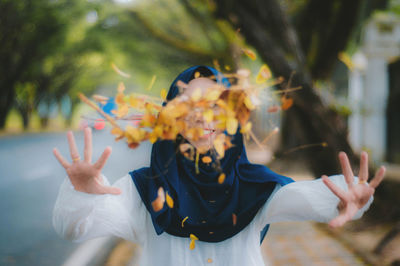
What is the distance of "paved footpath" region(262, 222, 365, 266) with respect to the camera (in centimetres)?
427

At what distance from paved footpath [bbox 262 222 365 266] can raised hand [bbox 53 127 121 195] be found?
126 inches

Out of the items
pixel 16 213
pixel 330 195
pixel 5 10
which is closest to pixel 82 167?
pixel 330 195

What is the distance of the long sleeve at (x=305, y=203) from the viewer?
63.2 inches

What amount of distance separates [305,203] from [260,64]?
408 inches

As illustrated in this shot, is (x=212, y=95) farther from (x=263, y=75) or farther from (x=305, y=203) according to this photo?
(x=305, y=203)

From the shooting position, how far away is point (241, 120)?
142cm

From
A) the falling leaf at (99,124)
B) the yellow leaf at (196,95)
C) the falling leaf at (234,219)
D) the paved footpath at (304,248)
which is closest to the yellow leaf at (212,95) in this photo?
the yellow leaf at (196,95)

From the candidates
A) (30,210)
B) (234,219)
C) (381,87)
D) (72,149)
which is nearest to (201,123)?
(234,219)

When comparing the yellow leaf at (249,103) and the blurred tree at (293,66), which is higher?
the yellow leaf at (249,103)

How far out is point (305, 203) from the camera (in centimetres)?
165

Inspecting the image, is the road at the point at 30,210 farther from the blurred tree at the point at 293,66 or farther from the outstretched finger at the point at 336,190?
the blurred tree at the point at 293,66

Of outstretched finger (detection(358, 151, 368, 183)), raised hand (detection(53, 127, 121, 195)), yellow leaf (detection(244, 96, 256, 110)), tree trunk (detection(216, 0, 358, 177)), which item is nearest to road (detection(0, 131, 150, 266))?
raised hand (detection(53, 127, 121, 195))

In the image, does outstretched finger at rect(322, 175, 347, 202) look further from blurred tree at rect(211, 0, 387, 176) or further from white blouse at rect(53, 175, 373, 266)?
blurred tree at rect(211, 0, 387, 176)

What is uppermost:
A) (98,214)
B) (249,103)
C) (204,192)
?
(249,103)
